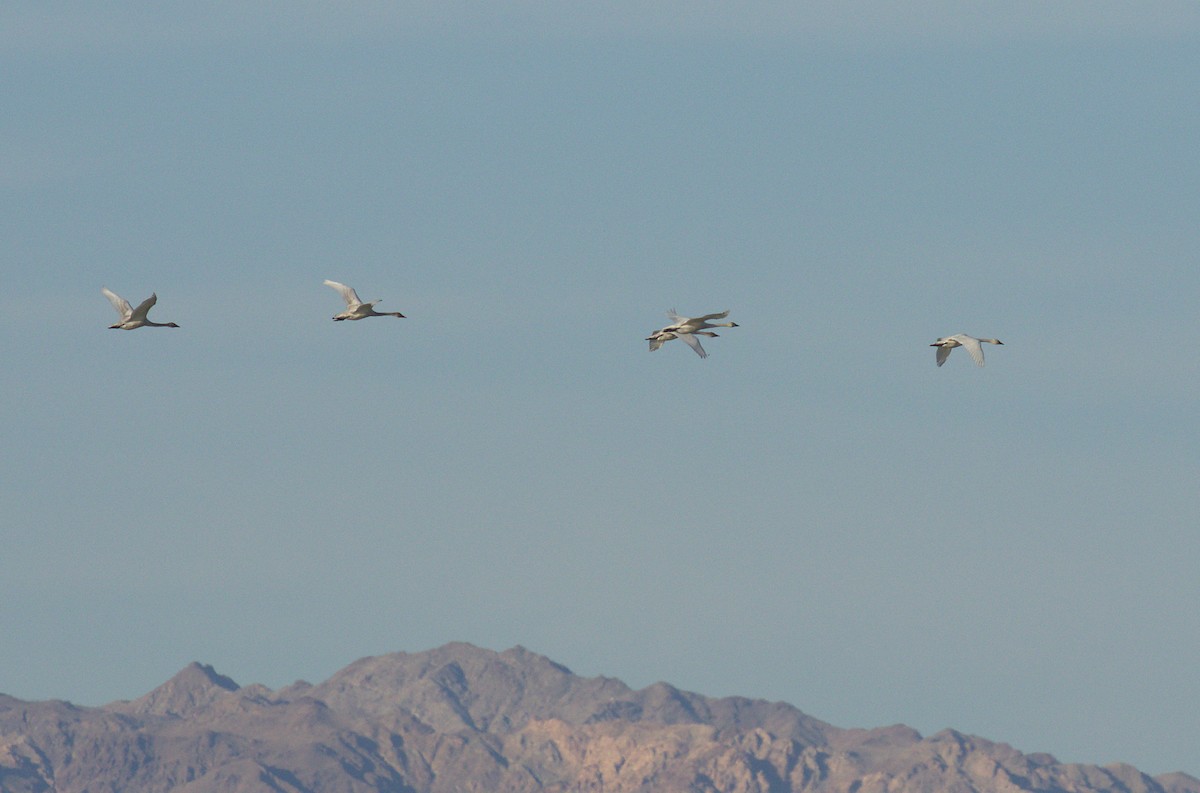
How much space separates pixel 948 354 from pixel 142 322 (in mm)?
55903

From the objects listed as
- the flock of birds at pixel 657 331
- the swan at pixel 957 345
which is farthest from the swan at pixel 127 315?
the swan at pixel 957 345

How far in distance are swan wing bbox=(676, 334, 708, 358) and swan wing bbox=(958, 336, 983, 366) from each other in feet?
57.6

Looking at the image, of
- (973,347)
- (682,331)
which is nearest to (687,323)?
(682,331)

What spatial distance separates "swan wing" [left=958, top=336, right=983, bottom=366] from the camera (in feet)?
561

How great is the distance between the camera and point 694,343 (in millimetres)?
187250

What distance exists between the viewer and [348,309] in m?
183

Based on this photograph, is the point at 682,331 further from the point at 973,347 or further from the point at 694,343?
the point at 973,347

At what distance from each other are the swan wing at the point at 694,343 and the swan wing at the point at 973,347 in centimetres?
1755

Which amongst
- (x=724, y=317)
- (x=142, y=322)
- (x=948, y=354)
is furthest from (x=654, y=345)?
(x=142, y=322)

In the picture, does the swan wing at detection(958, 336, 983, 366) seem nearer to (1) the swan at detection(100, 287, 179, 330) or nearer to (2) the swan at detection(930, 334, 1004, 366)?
(2) the swan at detection(930, 334, 1004, 366)

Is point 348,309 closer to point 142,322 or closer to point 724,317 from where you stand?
point 142,322

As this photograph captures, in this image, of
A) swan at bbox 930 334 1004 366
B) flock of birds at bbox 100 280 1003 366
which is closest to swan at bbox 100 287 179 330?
flock of birds at bbox 100 280 1003 366

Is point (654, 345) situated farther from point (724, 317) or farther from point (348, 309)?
point (348, 309)

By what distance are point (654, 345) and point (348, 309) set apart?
21.9 metres
